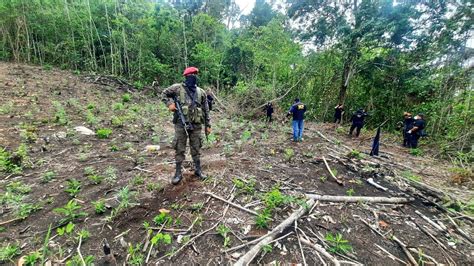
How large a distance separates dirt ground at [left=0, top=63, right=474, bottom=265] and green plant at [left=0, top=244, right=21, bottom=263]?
0.5 inches

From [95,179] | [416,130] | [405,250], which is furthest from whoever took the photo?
[416,130]

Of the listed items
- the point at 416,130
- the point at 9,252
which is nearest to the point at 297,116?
the point at 416,130

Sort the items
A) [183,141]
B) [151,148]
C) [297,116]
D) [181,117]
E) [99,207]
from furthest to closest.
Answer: [297,116]
[151,148]
[183,141]
[181,117]
[99,207]

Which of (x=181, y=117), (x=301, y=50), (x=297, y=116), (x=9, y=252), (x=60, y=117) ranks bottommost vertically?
(x=9, y=252)

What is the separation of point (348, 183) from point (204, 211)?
2.79 metres

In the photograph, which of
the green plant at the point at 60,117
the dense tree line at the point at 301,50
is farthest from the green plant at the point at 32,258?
the dense tree line at the point at 301,50

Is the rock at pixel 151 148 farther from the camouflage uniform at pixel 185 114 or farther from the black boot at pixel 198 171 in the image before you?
the camouflage uniform at pixel 185 114

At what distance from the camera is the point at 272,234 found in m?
2.99

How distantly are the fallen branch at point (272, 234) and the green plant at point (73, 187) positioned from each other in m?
2.76

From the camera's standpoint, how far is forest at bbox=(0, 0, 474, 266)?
2971 mm

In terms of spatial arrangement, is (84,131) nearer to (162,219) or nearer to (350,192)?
(162,219)

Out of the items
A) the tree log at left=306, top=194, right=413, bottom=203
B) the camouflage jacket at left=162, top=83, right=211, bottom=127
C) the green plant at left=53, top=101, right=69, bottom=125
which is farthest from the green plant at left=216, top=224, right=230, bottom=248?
the green plant at left=53, top=101, right=69, bottom=125

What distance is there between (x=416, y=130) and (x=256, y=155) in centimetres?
687

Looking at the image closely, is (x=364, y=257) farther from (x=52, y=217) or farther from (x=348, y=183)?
(x=52, y=217)
